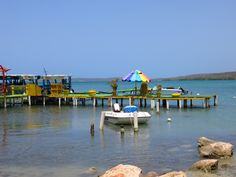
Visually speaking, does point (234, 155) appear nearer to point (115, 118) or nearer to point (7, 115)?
point (115, 118)

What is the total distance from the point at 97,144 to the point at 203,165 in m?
7.76

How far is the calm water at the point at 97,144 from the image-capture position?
1727cm

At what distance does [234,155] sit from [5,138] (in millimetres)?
13340

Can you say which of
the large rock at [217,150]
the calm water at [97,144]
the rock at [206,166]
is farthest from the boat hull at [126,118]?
the rock at [206,166]

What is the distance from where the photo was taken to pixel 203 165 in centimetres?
1595

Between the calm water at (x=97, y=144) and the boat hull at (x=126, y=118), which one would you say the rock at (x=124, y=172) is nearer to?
the calm water at (x=97, y=144)

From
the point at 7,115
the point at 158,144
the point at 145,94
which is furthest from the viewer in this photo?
the point at 145,94

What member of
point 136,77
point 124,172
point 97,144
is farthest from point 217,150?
point 136,77

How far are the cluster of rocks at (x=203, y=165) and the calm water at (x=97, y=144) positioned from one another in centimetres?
47

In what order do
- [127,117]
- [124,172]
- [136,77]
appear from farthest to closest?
[136,77] → [127,117] → [124,172]

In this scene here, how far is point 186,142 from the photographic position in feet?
74.6

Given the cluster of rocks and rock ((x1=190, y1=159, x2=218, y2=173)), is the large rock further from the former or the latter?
rock ((x1=190, y1=159, x2=218, y2=173))

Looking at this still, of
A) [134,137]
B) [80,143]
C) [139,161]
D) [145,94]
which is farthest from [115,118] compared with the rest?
[145,94]

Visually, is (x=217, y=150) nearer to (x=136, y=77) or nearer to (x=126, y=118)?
(x=126, y=118)
